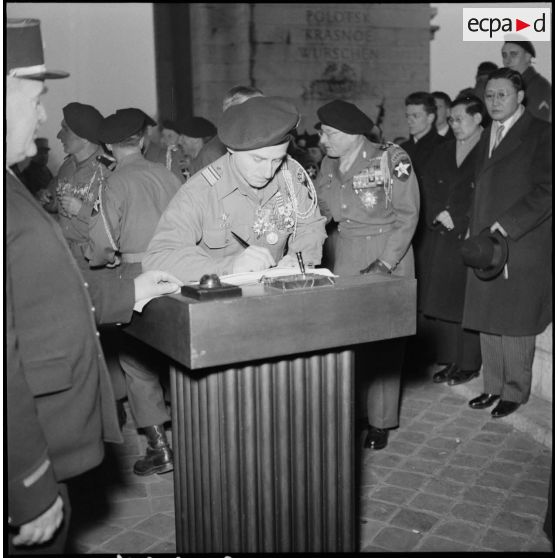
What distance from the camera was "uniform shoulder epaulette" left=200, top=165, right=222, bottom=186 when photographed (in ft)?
9.93

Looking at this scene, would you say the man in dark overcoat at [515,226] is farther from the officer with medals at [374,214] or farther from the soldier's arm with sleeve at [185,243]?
the soldier's arm with sleeve at [185,243]

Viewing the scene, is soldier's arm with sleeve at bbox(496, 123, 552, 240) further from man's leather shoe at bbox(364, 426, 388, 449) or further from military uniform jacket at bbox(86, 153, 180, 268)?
military uniform jacket at bbox(86, 153, 180, 268)

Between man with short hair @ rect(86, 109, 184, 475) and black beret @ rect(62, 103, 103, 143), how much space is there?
0.88 meters

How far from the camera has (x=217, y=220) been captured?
3.03m

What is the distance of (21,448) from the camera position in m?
1.76

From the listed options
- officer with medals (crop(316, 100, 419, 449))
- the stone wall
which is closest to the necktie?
officer with medals (crop(316, 100, 419, 449))

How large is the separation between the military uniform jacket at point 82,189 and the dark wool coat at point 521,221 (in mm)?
2821

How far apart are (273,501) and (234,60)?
10.2 m

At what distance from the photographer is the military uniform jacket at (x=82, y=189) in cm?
505

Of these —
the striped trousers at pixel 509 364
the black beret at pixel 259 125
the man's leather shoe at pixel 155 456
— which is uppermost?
the black beret at pixel 259 125

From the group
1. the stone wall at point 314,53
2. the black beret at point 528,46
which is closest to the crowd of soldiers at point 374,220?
the black beret at point 528,46

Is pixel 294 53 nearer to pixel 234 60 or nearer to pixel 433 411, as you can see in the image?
pixel 234 60

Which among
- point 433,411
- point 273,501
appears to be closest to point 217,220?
point 273,501
